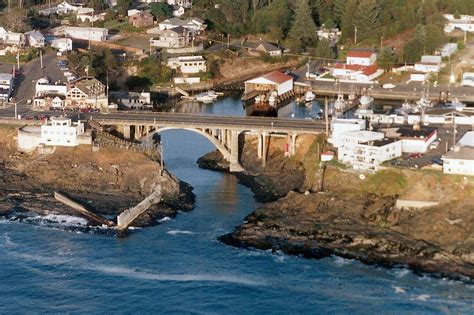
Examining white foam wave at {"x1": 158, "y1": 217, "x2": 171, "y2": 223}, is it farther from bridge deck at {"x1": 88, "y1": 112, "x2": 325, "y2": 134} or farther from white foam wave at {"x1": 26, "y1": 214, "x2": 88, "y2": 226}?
bridge deck at {"x1": 88, "y1": 112, "x2": 325, "y2": 134}

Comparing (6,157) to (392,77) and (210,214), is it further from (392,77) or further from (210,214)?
(392,77)

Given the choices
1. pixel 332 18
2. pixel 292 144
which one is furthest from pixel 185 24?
pixel 292 144

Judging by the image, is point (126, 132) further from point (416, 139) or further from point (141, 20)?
point (141, 20)

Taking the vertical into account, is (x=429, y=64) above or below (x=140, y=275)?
above

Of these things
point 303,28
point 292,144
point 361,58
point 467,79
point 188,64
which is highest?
point 303,28

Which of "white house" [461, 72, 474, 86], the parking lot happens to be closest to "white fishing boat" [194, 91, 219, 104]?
"white house" [461, 72, 474, 86]

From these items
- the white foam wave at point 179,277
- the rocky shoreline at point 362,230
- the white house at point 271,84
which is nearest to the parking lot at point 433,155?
the rocky shoreline at point 362,230

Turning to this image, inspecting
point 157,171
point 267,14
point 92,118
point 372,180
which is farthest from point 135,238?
point 267,14
